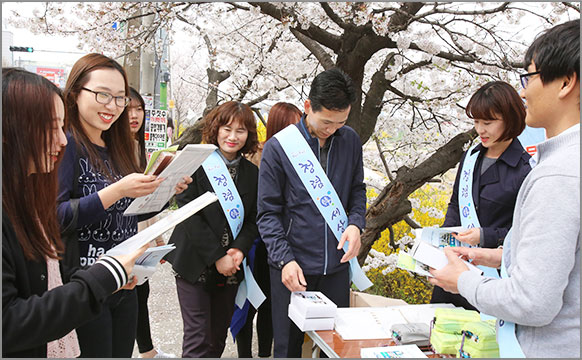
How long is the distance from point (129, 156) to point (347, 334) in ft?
4.69

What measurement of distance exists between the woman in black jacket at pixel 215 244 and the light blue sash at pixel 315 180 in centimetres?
59

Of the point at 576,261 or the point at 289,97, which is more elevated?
the point at 289,97

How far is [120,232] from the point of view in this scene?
212cm

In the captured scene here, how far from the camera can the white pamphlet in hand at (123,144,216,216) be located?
2021 mm

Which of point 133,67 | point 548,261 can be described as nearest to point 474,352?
point 548,261

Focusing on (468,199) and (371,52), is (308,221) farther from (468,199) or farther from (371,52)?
(371,52)

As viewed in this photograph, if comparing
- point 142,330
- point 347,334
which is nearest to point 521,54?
point 347,334

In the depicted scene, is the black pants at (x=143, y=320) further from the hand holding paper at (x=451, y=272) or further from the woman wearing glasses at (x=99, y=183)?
the hand holding paper at (x=451, y=272)

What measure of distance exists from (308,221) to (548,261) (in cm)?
144

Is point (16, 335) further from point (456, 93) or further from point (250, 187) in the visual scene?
point (456, 93)

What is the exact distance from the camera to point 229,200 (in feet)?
9.74

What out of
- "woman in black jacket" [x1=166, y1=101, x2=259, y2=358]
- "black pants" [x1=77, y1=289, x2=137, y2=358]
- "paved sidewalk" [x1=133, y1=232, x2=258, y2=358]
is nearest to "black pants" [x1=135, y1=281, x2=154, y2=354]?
"paved sidewalk" [x1=133, y1=232, x2=258, y2=358]

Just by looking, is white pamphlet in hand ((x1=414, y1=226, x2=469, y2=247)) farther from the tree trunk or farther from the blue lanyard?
the tree trunk

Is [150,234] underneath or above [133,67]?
underneath
